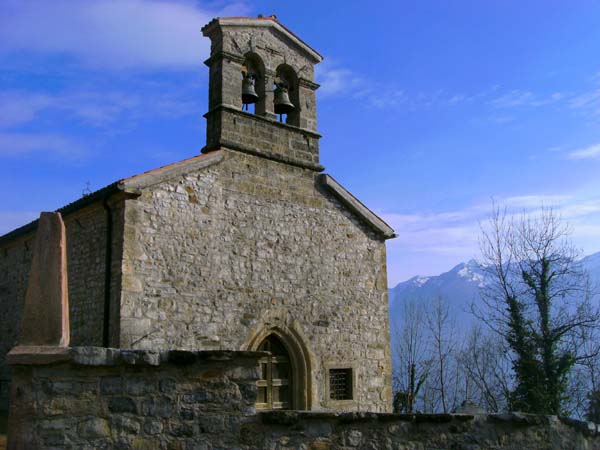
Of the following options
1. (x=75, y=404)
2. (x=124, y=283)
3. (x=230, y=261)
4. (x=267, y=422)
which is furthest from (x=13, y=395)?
(x=230, y=261)

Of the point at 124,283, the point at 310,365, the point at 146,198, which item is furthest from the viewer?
the point at 310,365

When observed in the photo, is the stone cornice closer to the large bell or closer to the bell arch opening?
the large bell

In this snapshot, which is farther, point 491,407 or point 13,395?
point 491,407

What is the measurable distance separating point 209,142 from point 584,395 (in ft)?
53.5

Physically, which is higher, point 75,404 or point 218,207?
point 218,207

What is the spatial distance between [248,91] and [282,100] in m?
0.95

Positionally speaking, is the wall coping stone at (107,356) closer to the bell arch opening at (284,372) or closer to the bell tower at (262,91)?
the bell arch opening at (284,372)

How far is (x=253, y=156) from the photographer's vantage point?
1205 cm

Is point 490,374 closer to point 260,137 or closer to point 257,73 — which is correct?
point 260,137

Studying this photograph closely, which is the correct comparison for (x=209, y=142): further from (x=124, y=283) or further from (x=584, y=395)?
(x=584, y=395)

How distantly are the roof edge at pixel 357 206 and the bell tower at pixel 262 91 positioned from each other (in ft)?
1.33

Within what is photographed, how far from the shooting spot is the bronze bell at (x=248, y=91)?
40.1 ft

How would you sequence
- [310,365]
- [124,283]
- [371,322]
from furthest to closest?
[371,322], [310,365], [124,283]

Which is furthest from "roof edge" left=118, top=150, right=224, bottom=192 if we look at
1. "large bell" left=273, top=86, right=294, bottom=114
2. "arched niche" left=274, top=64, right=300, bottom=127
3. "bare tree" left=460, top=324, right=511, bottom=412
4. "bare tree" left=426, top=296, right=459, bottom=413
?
"bare tree" left=460, top=324, right=511, bottom=412
